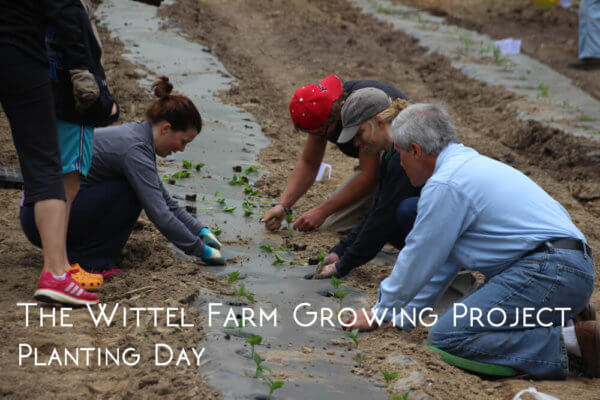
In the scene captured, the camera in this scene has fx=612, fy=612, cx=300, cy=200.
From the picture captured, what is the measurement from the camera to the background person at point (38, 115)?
2393mm

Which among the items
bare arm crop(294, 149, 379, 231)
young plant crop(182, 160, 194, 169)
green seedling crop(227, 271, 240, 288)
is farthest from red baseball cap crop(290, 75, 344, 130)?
young plant crop(182, 160, 194, 169)

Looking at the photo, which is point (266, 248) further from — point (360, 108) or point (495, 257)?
point (495, 257)

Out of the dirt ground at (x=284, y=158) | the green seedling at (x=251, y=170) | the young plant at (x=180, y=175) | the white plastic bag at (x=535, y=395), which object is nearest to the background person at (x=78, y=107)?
the dirt ground at (x=284, y=158)

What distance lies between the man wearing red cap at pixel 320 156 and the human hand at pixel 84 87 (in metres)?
1.16

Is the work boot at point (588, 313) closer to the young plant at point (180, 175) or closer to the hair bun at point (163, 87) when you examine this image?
the hair bun at point (163, 87)

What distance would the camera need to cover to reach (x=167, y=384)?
81.7 inches

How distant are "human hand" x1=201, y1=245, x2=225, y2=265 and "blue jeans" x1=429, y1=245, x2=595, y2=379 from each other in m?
1.30

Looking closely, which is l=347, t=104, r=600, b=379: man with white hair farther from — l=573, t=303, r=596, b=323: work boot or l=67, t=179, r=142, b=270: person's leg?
l=67, t=179, r=142, b=270: person's leg

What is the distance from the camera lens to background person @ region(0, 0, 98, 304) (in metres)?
2.39

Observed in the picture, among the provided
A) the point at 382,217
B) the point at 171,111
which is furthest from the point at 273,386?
the point at 171,111

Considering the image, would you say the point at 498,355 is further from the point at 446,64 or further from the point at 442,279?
the point at 446,64

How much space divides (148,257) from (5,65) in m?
1.31

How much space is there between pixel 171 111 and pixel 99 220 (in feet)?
2.10

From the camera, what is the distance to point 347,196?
373 cm
